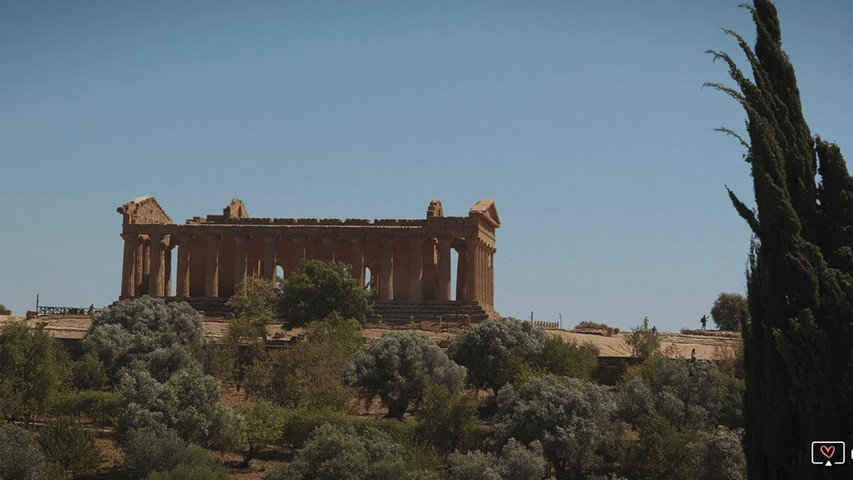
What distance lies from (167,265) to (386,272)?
55.4 ft

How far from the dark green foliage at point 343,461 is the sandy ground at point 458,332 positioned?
22676 millimetres

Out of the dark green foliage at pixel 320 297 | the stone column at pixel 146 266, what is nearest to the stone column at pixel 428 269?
the dark green foliage at pixel 320 297

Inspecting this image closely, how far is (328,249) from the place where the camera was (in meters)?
85.9

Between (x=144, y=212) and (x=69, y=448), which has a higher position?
(x=144, y=212)

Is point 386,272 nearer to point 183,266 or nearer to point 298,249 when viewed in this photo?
point 298,249

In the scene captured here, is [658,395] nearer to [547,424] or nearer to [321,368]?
[547,424]

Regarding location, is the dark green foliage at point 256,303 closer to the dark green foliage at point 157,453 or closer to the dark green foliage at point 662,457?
the dark green foliage at point 157,453

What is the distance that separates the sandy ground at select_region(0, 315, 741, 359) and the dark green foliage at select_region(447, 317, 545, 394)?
19.9ft

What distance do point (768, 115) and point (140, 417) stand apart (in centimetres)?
2431

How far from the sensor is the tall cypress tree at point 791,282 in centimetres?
3212

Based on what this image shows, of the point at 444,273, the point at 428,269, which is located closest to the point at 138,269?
the point at 428,269

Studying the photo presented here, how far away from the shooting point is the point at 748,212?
34344 mm

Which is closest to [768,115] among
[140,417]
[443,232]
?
[140,417]

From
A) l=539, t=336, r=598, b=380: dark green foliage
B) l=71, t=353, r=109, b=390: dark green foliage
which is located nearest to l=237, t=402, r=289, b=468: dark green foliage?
l=71, t=353, r=109, b=390: dark green foliage
